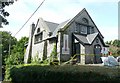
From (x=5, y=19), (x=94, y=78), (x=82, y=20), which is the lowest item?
(x=94, y=78)

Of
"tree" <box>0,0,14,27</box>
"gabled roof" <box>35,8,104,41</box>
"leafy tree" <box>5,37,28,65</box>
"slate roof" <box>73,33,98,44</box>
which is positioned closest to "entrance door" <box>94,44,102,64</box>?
"slate roof" <box>73,33,98,44</box>

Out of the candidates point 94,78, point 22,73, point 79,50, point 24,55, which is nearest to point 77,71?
point 94,78

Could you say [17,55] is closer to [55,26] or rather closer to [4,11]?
[55,26]

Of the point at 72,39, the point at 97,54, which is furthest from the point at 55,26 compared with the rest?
the point at 97,54

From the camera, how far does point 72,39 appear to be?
125ft

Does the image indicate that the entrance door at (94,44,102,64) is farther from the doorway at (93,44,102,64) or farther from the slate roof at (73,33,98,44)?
the slate roof at (73,33,98,44)

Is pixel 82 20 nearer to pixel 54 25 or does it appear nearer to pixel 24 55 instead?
pixel 54 25

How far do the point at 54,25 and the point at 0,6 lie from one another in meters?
25.6

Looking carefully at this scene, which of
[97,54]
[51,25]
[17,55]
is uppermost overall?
[51,25]

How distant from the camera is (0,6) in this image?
690 inches

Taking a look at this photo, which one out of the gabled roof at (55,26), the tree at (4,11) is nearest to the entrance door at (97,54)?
the gabled roof at (55,26)

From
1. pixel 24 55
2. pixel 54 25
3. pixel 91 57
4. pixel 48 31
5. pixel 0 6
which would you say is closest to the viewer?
pixel 0 6

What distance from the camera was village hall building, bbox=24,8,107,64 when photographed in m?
36.2

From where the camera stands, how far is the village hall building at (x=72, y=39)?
3622cm
